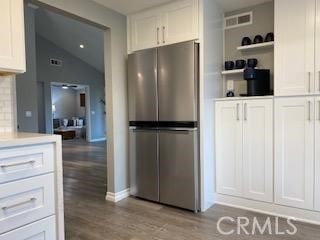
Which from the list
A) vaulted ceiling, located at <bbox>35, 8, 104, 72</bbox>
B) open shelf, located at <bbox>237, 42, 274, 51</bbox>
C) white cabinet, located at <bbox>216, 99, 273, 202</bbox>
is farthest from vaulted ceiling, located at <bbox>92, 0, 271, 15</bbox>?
vaulted ceiling, located at <bbox>35, 8, 104, 72</bbox>

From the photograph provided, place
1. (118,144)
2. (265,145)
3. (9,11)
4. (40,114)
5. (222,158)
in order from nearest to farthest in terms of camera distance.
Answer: (9,11) < (265,145) < (222,158) < (118,144) < (40,114)

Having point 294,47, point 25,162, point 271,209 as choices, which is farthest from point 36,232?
point 294,47

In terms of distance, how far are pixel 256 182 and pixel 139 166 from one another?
137 centimetres

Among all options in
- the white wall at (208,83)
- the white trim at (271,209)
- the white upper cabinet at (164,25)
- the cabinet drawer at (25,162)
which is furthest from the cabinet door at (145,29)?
the white trim at (271,209)

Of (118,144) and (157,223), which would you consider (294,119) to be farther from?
(118,144)

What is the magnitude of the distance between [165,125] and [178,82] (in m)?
0.51

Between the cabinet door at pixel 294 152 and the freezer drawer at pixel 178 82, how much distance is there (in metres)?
0.88

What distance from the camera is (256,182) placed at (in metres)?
2.69

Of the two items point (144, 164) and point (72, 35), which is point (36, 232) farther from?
point (72, 35)

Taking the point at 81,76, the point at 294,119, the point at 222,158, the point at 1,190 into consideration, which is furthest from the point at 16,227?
the point at 81,76

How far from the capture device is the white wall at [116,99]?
9.98ft

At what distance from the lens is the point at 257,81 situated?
2707 mm

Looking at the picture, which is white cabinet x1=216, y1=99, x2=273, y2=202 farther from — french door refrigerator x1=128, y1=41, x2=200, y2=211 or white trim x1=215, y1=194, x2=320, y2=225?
french door refrigerator x1=128, y1=41, x2=200, y2=211

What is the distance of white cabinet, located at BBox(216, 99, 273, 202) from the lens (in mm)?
2609
